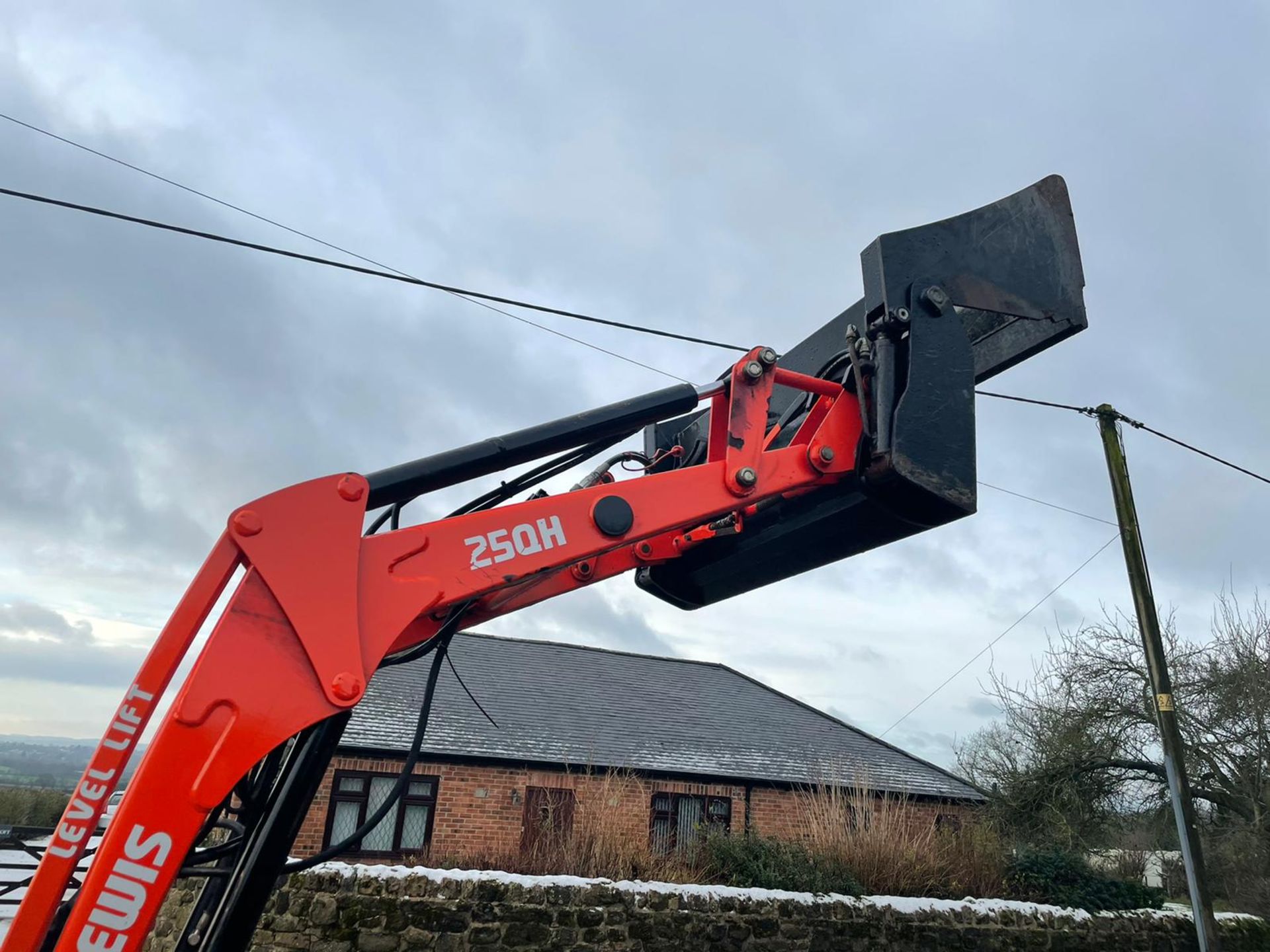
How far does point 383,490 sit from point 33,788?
2179 cm

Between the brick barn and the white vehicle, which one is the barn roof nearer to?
the brick barn

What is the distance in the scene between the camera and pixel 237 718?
2.15m

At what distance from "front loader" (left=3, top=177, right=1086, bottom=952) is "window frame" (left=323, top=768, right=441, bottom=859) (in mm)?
11886

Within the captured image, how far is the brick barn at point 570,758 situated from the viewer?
47.2ft

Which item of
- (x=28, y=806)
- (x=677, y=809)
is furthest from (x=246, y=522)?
(x=28, y=806)

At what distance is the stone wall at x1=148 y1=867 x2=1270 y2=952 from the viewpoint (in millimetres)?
7871

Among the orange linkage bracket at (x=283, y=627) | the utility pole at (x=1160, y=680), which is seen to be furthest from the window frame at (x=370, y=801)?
the orange linkage bracket at (x=283, y=627)

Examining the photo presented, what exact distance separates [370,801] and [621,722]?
201 inches

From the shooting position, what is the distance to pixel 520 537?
2701 mm

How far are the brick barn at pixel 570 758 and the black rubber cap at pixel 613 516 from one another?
8.58 metres

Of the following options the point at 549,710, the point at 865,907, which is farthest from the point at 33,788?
the point at 865,907

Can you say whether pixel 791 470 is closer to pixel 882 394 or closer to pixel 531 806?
pixel 882 394

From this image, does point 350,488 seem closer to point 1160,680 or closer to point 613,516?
point 613,516

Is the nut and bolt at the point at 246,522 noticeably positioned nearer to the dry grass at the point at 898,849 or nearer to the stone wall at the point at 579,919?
the stone wall at the point at 579,919
